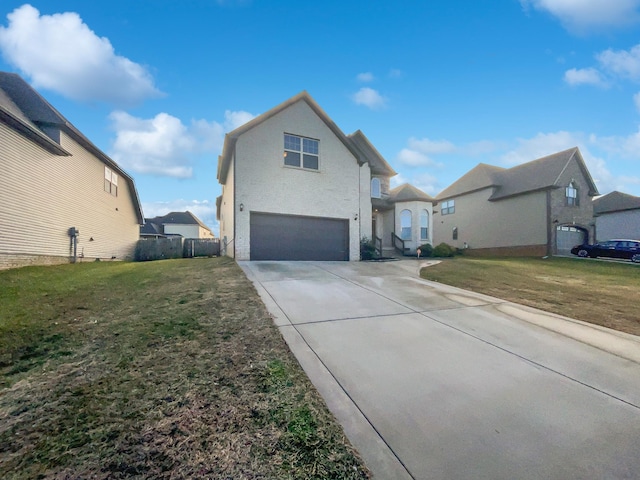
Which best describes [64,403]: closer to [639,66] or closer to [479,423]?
[479,423]

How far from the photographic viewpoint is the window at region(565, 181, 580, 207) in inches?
829

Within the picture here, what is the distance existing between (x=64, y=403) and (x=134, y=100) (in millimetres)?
18711

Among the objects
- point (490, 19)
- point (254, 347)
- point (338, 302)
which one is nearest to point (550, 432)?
point (254, 347)

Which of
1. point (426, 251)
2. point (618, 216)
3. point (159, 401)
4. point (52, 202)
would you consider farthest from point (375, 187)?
point (618, 216)

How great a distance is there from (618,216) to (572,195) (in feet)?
31.3

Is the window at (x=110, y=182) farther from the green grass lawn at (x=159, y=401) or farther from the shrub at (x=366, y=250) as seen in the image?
the shrub at (x=366, y=250)

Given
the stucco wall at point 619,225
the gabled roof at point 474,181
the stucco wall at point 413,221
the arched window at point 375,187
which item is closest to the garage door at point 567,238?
the gabled roof at point 474,181

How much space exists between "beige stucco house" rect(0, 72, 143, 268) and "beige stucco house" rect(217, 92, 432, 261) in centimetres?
645

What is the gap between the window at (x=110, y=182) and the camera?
16.0 m

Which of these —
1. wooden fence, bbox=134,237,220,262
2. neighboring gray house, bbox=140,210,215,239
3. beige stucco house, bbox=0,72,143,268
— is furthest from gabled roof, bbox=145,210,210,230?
beige stucco house, bbox=0,72,143,268

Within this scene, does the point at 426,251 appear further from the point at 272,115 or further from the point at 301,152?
the point at 272,115

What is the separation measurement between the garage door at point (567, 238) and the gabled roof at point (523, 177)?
129 inches

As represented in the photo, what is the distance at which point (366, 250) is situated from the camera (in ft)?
51.3

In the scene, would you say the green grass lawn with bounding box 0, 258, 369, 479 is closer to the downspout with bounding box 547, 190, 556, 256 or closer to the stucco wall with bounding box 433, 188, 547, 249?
the downspout with bounding box 547, 190, 556, 256
